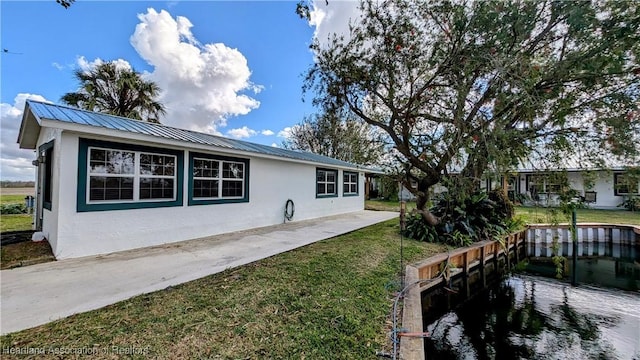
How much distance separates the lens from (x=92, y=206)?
5363 mm

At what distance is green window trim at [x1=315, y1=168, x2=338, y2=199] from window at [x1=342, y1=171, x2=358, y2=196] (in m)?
0.82

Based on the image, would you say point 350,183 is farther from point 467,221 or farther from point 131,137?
point 131,137

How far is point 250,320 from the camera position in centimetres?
299

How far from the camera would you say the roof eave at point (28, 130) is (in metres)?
6.30

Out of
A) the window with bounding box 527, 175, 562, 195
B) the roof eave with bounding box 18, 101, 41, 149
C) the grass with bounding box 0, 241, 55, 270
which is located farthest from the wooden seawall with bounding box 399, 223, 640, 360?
the roof eave with bounding box 18, 101, 41, 149

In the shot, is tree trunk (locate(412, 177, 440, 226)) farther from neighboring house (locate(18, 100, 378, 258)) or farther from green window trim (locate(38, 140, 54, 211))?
green window trim (locate(38, 140, 54, 211))

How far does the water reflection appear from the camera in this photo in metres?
4.04

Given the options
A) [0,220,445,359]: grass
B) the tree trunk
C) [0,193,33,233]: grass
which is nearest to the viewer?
[0,220,445,359]: grass

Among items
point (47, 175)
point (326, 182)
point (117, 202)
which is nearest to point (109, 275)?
point (117, 202)

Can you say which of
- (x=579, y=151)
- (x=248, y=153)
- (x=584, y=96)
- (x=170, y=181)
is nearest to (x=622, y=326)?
(x=579, y=151)

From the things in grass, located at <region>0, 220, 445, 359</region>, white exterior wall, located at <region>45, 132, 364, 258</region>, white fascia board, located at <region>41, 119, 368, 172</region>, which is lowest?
grass, located at <region>0, 220, 445, 359</region>

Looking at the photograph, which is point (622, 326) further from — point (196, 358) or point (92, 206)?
point (92, 206)

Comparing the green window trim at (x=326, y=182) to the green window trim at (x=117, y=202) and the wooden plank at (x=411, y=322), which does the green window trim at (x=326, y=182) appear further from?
the wooden plank at (x=411, y=322)

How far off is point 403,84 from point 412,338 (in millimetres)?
6187
